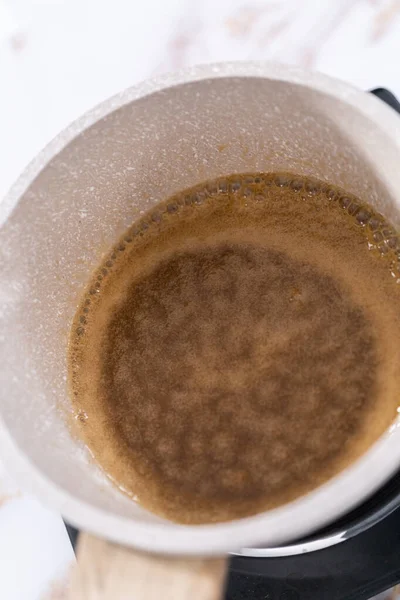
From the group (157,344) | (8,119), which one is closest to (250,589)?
(157,344)

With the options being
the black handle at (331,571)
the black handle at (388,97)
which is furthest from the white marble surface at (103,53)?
the black handle at (331,571)

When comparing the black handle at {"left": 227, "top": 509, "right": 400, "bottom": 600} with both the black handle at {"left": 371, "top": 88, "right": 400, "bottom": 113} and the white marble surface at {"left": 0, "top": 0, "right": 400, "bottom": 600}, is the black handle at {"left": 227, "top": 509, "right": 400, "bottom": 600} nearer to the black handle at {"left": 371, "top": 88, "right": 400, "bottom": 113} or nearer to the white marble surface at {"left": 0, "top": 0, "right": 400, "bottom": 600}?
the white marble surface at {"left": 0, "top": 0, "right": 400, "bottom": 600}

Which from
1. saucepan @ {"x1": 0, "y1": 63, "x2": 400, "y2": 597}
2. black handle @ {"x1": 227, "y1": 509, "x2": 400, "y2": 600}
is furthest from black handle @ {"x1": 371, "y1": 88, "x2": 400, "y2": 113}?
black handle @ {"x1": 227, "y1": 509, "x2": 400, "y2": 600}

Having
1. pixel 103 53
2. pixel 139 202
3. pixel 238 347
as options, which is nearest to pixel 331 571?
pixel 238 347

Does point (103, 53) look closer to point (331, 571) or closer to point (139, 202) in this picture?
point (139, 202)

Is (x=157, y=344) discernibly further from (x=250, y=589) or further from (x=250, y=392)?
(x=250, y=589)

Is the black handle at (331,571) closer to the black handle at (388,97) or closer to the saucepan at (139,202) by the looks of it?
the saucepan at (139,202)
